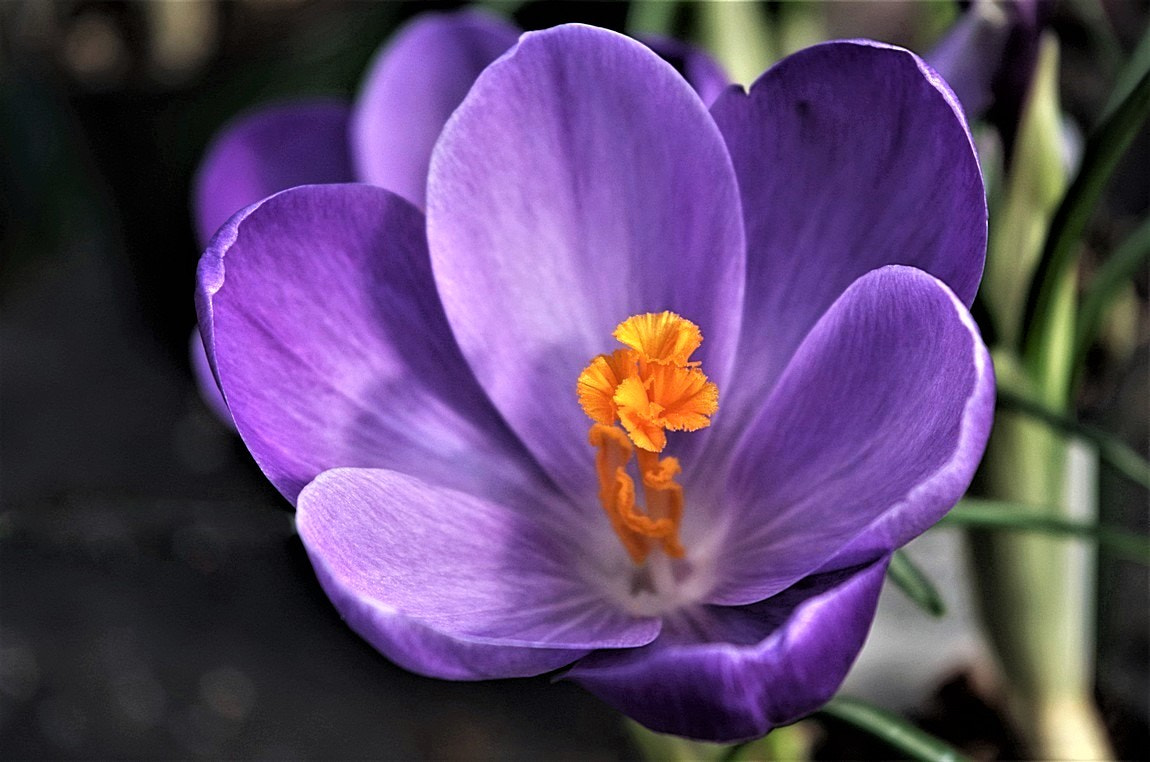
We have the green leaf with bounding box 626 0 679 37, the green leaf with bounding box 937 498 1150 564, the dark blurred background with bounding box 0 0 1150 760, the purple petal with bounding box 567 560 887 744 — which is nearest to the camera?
the purple petal with bounding box 567 560 887 744

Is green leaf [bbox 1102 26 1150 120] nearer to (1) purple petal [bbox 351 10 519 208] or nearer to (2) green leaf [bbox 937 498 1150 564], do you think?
(2) green leaf [bbox 937 498 1150 564]

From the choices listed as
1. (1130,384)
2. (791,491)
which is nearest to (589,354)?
(791,491)

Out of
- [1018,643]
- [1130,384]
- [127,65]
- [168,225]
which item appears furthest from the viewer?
[168,225]

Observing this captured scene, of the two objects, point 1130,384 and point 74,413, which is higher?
point 1130,384

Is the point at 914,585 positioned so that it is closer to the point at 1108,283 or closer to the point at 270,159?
the point at 1108,283

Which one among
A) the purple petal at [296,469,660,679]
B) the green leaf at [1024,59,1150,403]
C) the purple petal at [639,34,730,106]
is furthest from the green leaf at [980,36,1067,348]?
the purple petal at [296,469,660,679]

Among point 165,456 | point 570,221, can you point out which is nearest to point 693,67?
point 570,221

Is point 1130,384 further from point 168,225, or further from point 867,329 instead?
point 168,225
